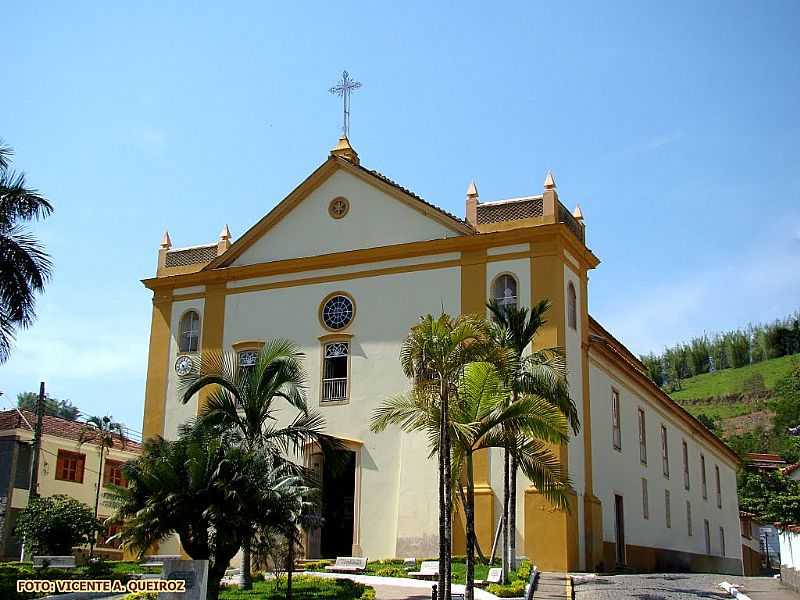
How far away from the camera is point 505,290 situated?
90.7 ft

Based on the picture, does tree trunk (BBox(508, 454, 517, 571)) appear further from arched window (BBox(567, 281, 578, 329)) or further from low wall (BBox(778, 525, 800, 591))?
arched window (BBox(567, 281, 578, 329))

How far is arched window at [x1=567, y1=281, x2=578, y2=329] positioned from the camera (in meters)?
27.8

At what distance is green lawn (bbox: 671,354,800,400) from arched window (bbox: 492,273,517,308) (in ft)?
265

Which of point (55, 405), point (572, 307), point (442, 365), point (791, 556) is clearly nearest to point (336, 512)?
point (572, 307)

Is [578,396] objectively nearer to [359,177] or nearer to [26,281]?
[359,177]

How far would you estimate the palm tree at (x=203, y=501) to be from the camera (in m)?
16.9

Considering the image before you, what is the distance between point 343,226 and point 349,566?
1063cm

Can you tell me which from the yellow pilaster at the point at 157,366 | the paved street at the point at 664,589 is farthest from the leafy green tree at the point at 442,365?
the yellow pilaster at the point at 157,366

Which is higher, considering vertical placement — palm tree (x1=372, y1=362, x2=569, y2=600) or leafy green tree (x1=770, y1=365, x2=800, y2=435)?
leafy green tree (x1=770, y1=365, x2=800, y2=435)

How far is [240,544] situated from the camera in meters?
17.2

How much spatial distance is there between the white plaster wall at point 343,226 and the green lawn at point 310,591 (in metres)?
11.3

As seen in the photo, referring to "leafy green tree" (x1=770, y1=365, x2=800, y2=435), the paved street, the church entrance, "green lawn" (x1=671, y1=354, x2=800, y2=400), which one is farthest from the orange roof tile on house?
"green lawn" (x1=671, y1=354, x2=800, y2=400)

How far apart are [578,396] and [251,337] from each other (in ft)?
33.3

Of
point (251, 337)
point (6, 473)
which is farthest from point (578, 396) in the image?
point (6, 473)
